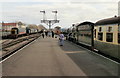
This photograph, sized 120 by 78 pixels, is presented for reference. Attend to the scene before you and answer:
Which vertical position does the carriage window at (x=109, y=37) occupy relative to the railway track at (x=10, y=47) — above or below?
above

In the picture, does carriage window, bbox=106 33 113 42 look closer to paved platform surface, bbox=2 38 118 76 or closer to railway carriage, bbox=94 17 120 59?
railway carriage, bbox=94 17 120 59

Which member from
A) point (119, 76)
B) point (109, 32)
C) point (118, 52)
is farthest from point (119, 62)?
point (119, 76)

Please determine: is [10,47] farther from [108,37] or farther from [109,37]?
[109,37]

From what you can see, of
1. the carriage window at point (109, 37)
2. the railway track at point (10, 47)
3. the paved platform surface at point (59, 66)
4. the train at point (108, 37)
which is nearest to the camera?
the paved platform surface at point (59, 66)

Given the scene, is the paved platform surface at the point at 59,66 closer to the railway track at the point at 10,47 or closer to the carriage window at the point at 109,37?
the carriage window at the point at 109,37

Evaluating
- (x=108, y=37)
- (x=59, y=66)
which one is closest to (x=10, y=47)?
(x=108, y=37)

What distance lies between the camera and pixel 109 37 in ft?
43.8

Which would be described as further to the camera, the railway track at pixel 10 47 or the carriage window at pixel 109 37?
the railway track at pixel 10 47

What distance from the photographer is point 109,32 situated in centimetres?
1346

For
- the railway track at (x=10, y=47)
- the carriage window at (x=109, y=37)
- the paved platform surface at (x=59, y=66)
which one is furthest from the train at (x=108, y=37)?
the railway track at (x=10, y=47)

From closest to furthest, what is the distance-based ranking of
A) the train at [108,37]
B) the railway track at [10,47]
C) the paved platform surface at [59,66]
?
the paved platform surface at [59,66], the train at [108,37], the railway track at [10,47]

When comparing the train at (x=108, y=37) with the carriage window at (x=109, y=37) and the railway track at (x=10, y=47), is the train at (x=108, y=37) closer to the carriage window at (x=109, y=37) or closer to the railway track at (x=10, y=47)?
the carriage window at (x=109, y=37)

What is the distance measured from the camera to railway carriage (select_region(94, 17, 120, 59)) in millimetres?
11917

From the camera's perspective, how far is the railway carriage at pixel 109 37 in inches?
469
